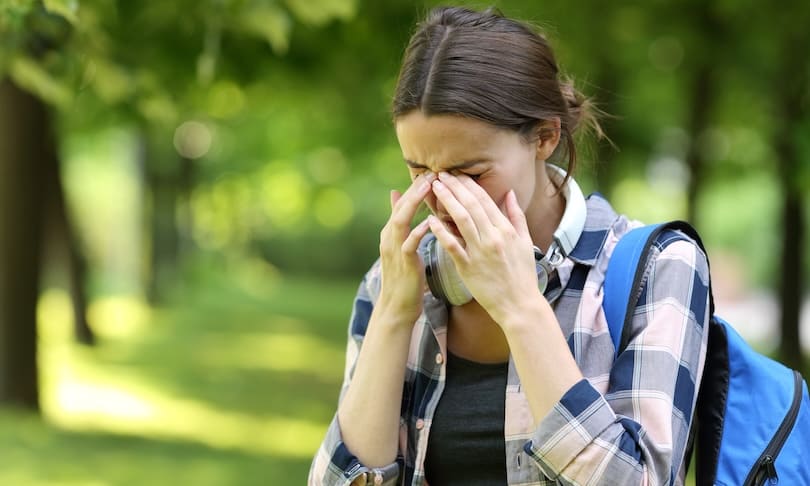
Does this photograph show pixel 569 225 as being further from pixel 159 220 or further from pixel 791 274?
pixel 159 220

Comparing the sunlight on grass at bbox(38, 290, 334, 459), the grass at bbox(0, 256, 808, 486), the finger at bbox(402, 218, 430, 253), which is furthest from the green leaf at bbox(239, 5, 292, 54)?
the sunlight on grass at bbox(38, 290, 334, 459)

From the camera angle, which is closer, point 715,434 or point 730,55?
point 715,434

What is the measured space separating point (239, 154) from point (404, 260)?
A: 786 inches

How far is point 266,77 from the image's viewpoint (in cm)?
814

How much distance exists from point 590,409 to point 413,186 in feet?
1.92

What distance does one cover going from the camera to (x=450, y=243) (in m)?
2.02

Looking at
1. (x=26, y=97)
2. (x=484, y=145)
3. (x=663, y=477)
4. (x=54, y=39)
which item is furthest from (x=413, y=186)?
(x=26, y=97)

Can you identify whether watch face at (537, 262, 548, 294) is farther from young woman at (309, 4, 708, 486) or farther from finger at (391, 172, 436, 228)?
finger at (391, 172, 436, 228)

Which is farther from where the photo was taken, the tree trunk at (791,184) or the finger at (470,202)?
the tree trunk at (791,184)

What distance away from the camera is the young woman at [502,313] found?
1894mm

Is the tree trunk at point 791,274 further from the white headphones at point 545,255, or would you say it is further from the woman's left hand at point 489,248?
the woman's left hand at point 489,248

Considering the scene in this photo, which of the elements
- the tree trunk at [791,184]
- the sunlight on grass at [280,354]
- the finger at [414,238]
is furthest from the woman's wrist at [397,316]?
the sunlight on grass at [280,354]

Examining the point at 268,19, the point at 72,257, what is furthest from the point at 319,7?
the point at 72,257

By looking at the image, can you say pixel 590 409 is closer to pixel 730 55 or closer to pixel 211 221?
pixel 730 55
